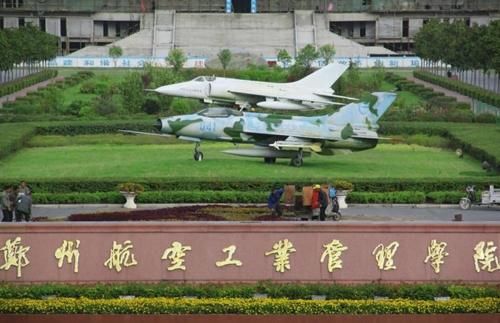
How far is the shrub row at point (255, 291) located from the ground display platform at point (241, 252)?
58 cm

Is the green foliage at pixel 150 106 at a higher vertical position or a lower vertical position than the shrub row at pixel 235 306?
higher

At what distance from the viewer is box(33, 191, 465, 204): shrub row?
4425 centimetres

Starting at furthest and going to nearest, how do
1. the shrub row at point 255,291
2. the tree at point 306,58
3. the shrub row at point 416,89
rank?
the tree at point 306,58 → the shrub row at point 416,89 → the shrub row at point 255,291

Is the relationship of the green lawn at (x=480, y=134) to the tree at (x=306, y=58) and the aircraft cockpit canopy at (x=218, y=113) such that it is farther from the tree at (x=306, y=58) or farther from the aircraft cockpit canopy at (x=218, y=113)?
the tree at (x=306, y=58)

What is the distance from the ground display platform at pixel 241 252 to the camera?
2786cm

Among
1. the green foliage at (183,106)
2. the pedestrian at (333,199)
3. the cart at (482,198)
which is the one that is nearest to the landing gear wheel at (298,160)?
the cart at (482,198)

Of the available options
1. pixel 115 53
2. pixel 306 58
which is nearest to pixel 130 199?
pixel 306 58

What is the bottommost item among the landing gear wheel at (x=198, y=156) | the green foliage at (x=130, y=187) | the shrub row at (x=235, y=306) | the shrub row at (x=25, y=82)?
the shrub row at (x=235, y=306)

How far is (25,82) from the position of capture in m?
92.8

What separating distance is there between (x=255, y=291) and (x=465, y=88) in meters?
61.7

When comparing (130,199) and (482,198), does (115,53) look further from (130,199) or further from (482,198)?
(482,198)

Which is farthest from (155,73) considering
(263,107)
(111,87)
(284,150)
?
(284,150)

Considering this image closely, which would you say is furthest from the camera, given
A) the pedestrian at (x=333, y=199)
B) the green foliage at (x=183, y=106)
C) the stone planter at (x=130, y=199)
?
the green foliage at (x=183, y=106)

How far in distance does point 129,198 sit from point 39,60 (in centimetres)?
6299
